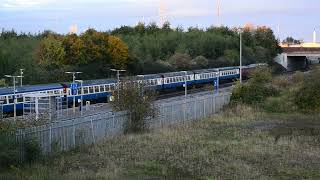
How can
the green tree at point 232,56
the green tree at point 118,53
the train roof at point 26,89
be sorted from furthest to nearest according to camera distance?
the green tree at point 232,56 → the green tree at point 118,53 → the train roof at point 26,89

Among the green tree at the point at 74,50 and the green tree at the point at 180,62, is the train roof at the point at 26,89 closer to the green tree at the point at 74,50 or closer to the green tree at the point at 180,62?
the green tree at the point at 74,50

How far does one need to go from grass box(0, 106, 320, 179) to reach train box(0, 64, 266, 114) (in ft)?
21.4

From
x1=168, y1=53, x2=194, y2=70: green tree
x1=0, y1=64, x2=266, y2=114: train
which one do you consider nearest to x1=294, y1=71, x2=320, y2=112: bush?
x1=0, y1=64, x2=266, y2=114: train

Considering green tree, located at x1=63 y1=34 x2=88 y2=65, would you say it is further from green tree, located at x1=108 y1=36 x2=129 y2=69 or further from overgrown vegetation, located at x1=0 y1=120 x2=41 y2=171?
overgrown vegetation, located at x1=0 y1=120 x2=41 y2=171

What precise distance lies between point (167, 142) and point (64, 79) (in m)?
39.0

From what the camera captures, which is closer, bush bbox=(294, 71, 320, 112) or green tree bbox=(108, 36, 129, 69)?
bush bbox=(294, 71, 320, 112)

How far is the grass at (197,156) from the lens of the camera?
702 inches

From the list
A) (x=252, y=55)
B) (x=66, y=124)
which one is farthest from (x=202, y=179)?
(x=252, y=55)

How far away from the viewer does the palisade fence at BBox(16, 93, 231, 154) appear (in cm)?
2159

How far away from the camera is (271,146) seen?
82.4 feet

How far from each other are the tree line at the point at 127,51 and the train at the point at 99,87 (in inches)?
349

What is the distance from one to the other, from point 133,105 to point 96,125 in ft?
13.3

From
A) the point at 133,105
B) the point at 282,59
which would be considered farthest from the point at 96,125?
the point at 282,59

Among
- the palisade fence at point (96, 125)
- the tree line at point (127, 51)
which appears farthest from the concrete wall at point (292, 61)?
the palisade fence at point (96, 125)
